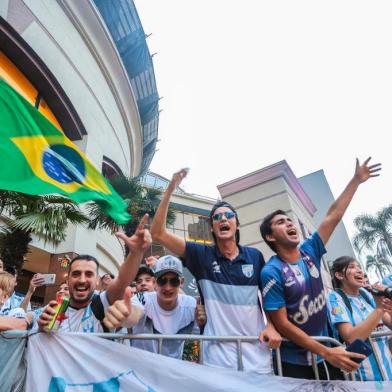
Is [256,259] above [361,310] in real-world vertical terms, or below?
above

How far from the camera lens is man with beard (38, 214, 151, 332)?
2.27m

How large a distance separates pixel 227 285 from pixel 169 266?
1.96ft

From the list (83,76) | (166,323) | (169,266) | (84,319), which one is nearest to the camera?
(84,319)

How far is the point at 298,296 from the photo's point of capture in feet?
7.44

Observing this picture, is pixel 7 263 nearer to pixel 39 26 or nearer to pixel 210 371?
pixel 210 371

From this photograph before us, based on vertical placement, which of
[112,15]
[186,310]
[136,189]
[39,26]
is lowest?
[186,310]

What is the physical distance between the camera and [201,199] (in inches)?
1048

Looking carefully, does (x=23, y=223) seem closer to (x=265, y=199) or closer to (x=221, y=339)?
(x=221, y=339)

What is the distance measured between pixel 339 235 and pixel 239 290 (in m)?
21.6

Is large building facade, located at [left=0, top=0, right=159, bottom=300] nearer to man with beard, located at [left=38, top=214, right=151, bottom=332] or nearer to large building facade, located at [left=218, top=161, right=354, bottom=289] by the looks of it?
large building facade, located at [left=218, top=161, right=354, bottom=289]

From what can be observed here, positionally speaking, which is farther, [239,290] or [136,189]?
[136,189]

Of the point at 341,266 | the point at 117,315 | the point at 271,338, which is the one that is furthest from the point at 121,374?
the point at 341,266

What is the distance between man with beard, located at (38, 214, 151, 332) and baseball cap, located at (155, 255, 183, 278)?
0.45 m

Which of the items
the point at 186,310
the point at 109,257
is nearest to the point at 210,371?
the point at 186,310
